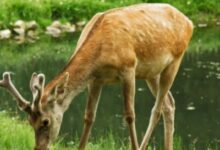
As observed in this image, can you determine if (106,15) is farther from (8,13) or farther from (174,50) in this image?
(8,13)

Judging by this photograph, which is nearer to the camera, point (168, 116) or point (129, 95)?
point (129, 95)

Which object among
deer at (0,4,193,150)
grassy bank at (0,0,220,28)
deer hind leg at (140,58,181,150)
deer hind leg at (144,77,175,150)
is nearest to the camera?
deer at (0,4,193,150)

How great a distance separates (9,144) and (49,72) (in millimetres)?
10508

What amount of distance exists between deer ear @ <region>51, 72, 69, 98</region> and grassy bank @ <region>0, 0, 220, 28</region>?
18385 millimetres

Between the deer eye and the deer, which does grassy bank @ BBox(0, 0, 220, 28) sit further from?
the deer eye

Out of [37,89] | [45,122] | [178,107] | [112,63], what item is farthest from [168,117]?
[178,107]

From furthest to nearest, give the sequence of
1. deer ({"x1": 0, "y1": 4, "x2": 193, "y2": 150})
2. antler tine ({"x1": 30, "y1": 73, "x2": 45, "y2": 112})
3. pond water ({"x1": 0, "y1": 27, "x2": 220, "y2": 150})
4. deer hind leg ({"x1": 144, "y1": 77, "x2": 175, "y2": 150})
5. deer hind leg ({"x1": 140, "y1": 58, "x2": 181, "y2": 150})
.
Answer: pond water ({"x1": 0, "y1": 27, "x2": 220, "y2": 150}) → deer hind leg ({"x1": 144, "y1": 77, "x2": 175, "y2": 150}) → deer hind leg ({"x1": 140, "y1": 58, "x2": 181, "y2": 150}) → deer ({"x1": 0, "y1": 4, "x2": 193, "y2": 150}) → antler tine ({"x1": 30, "y1": 73, "x2": 45, "y2": 112})

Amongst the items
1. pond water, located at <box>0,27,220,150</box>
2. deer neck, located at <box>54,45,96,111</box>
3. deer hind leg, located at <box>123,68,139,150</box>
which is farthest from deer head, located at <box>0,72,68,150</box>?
pond water, located at <box>0,27,220,150</box>

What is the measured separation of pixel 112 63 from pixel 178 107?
27.7ft

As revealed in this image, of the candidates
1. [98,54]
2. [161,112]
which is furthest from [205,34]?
[98,54]

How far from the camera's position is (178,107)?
15656mm

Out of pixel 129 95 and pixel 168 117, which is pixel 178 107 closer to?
pixel 168 117

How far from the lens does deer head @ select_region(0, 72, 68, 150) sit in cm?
670

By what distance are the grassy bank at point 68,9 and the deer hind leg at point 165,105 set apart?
16.6 meters
